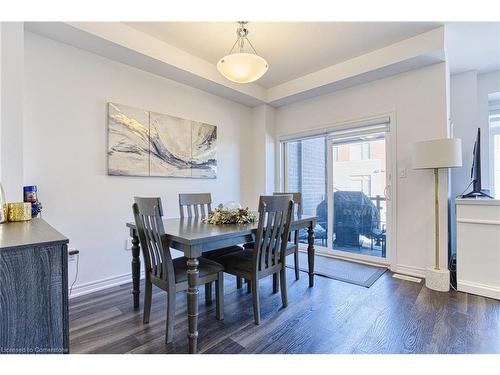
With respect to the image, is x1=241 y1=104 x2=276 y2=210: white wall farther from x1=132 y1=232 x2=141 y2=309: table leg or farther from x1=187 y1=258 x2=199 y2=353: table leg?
x1=187 y1=258 x2=199 y2=353: table leg

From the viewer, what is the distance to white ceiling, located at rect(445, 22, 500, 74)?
245 cm

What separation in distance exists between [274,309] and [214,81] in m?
2.68

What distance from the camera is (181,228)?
6.33 feet

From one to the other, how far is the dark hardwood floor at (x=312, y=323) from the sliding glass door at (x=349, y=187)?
3.17ft

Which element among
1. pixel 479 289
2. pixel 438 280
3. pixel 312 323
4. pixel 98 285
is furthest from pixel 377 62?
pixel 98 285

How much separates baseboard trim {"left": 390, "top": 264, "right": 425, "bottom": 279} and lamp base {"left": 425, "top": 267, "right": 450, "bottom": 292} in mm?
273

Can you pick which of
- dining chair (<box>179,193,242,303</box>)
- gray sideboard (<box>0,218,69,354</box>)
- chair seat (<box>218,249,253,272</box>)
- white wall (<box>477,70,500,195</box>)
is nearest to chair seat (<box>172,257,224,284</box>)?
chair seat (<box>218,249,253,272</box>)

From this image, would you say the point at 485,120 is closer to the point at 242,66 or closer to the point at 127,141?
the point at 242,66

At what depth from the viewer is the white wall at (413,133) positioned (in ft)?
8.95

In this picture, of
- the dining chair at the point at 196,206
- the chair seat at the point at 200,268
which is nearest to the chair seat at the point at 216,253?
the dining chair at the point at 196,206

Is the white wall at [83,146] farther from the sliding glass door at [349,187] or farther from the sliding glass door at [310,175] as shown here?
the sliding glass door at [349,187]

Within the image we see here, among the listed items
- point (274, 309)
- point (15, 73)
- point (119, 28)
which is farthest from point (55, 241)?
point (119, 28)

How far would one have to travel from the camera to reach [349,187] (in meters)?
3.58

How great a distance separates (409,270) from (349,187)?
1.23 meters
